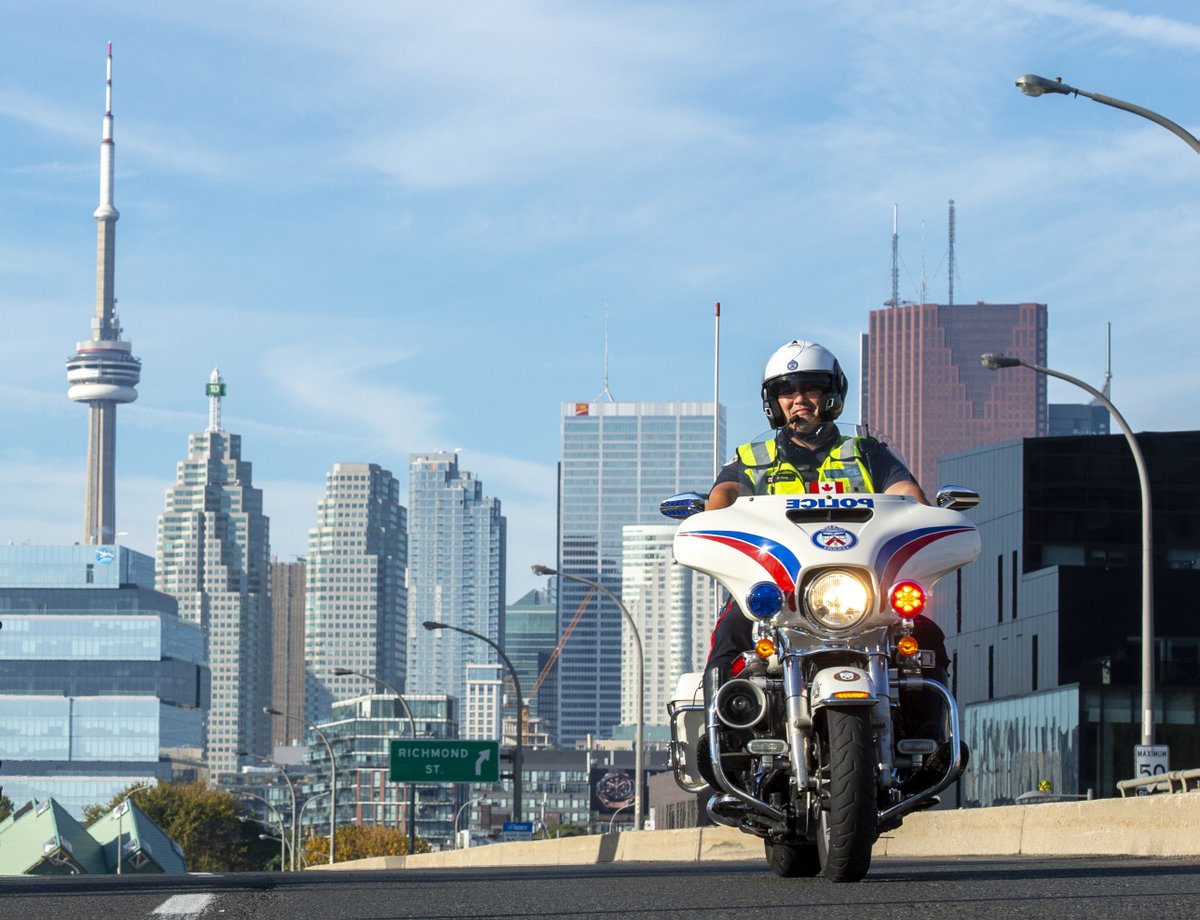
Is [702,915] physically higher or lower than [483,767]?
higher

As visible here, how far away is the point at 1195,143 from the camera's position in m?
21.7

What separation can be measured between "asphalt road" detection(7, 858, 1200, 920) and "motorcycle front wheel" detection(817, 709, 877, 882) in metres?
0.17

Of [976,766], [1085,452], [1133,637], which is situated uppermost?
[1085,452]

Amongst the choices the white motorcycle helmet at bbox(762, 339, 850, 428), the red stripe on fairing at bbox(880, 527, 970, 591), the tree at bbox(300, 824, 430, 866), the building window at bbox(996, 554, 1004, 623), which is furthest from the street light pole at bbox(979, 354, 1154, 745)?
the tree at bbox(300, 824, 430, 866)

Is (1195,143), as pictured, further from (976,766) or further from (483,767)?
(976,766)

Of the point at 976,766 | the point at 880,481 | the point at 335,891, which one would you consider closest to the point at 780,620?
the point at 880,481

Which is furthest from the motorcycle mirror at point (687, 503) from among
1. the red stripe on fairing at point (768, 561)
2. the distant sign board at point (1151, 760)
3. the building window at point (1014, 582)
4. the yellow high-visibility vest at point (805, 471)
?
the building window at point (1014, 582)

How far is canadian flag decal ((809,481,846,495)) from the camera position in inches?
378

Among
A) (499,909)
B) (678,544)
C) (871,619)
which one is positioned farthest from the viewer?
(678,544)

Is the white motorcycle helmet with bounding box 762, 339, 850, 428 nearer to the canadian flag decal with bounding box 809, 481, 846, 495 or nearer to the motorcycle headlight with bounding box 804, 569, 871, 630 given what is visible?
the canadian flag decal with bounding box 809, 481, 846, 495

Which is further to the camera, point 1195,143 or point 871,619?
point 1195,143

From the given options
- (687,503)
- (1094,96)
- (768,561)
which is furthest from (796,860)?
(1094,96)

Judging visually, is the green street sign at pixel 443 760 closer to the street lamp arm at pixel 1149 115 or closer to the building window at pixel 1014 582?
the building window at pixel 1014 582

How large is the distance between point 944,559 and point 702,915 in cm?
233
